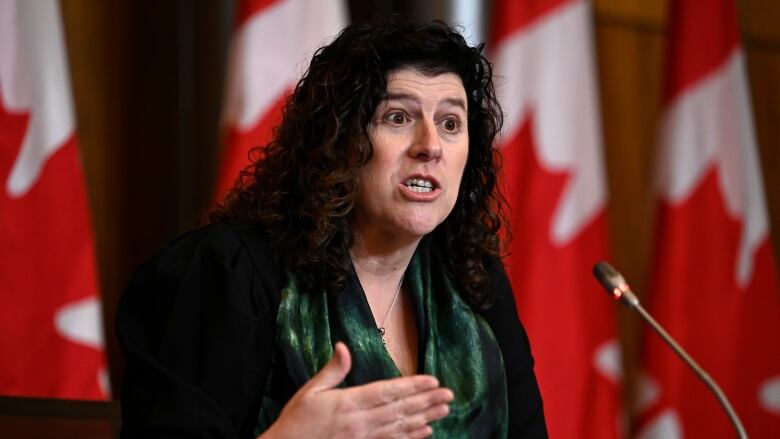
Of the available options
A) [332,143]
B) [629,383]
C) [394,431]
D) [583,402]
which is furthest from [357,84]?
[629,383]

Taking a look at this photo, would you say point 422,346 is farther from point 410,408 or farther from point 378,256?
point 410,408

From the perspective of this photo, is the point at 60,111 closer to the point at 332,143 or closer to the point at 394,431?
the point at 332,143

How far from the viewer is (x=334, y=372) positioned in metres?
1.42

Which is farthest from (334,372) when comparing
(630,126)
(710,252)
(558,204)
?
(630,126)

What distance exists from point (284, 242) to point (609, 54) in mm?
1878

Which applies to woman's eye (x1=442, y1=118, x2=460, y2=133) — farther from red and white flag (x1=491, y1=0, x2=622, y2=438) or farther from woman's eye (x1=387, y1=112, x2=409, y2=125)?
red and white flag (x1=491, y1=0, x2=622, y2=438)

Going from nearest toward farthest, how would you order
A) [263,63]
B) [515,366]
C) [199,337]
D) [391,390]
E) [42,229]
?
[391,390], [199,337], [515,366], [42,229], [263,63]

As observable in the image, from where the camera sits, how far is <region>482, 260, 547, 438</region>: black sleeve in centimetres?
192

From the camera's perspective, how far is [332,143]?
172 centimetres

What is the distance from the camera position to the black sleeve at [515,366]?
192 cm

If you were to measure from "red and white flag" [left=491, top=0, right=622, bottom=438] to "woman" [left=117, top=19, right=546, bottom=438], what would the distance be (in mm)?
916

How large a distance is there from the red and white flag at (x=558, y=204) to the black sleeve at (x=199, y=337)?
4.44ft

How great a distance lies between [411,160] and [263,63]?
105cm

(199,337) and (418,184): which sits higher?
(418,184)
